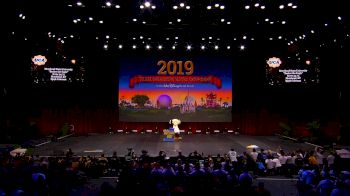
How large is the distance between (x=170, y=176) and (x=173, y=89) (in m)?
19.6

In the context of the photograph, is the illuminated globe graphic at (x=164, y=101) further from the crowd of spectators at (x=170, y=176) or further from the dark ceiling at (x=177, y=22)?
the crowd of spectators at (x=170, y=176)

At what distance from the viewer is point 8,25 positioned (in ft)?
59.0

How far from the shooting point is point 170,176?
9.91 meters

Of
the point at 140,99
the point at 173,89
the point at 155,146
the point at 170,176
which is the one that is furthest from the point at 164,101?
the point at 170,176

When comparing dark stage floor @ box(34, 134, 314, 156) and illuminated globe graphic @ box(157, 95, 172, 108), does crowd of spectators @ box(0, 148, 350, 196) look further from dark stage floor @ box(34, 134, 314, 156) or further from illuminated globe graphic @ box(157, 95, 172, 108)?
illuminated globe graphic @ box(157, 95, 172, 108)

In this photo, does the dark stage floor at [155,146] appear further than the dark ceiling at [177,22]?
Yes

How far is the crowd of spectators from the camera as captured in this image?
289 inches

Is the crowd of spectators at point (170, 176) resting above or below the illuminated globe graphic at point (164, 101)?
below

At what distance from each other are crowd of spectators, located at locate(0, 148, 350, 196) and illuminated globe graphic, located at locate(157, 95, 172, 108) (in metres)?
14.5

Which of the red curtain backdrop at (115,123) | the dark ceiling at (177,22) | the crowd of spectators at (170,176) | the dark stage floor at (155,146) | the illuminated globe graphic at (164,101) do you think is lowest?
the dark stage floor at (155,146)

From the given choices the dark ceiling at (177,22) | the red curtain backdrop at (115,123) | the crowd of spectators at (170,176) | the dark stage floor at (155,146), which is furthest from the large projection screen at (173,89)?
the crowd of spectators at (170,176)

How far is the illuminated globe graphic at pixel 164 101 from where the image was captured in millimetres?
29250

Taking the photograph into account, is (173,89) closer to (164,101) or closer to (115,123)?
(164,101)

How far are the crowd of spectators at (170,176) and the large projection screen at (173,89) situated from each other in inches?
558
